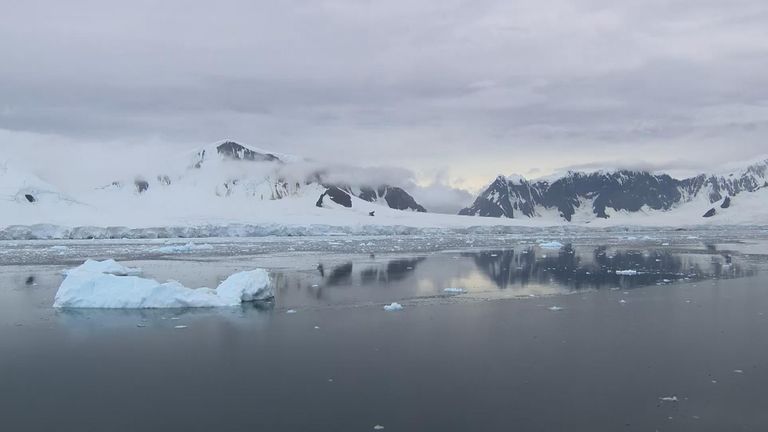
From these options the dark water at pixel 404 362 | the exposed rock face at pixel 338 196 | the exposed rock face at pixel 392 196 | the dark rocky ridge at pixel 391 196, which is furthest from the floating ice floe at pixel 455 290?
the exposed rock face at pixel 392 196

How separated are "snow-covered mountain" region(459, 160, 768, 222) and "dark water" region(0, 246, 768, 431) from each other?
129628mm

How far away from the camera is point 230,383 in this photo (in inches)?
301

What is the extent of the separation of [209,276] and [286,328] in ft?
29.2

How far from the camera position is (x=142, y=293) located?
1318 cm

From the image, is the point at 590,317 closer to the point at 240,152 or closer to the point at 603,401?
the point at 603,401

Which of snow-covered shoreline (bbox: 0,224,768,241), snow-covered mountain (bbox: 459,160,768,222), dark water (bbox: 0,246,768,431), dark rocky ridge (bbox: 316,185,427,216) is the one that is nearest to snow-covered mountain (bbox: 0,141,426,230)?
dark rocky ridge (bbox: 316,185,427,216)

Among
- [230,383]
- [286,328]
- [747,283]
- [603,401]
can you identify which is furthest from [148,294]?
[747,283]

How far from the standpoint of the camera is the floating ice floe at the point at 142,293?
43.2 ft

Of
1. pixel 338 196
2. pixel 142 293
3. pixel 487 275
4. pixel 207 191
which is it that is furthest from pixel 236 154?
pixel 142 293

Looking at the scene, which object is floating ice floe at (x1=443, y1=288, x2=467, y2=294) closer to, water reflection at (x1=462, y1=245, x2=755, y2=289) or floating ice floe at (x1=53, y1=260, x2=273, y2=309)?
water reflection at (x1=462, y1=245, x2=755, y2=289)

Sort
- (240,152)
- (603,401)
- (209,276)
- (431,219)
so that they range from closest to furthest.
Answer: (603,401) < (209,276) < (431,219) < (240,152)

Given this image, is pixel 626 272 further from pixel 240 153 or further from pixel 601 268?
pixel 240 153

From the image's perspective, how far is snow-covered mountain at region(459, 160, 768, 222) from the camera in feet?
472

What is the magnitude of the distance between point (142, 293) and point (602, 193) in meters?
151
